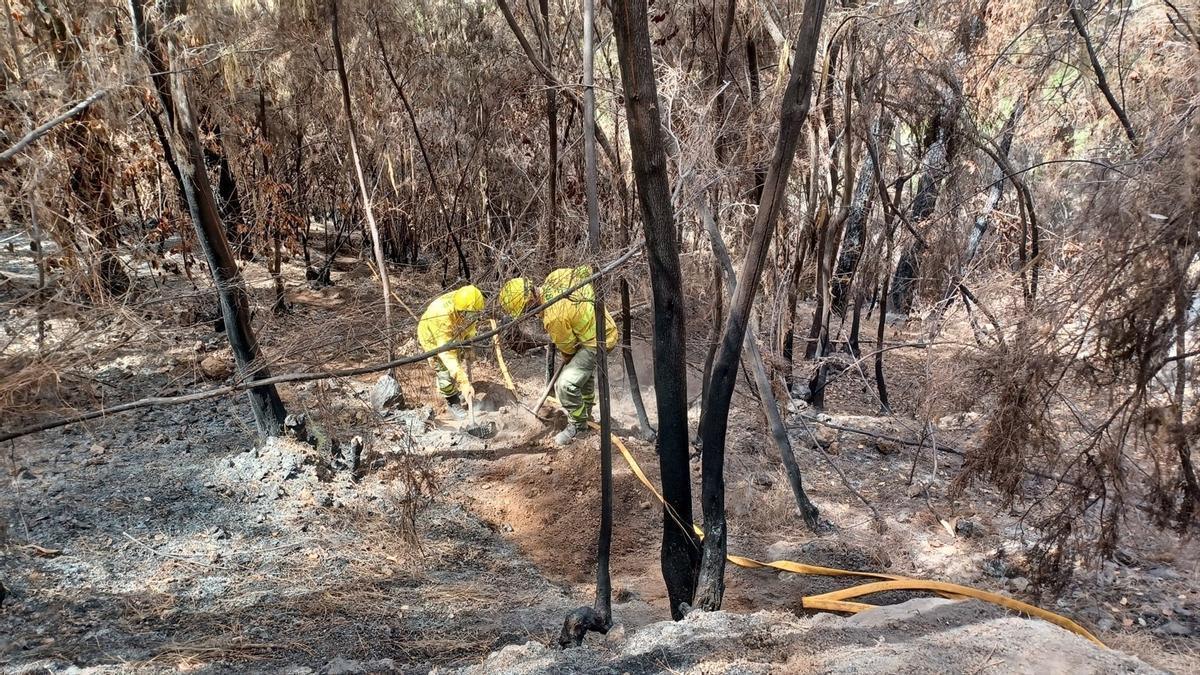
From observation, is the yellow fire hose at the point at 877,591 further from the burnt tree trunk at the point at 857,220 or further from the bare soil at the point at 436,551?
the burnt tree trunk at the point at 857,220

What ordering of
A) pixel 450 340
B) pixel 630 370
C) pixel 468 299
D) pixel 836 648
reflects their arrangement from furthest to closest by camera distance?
pixel 468 299 < pixel 630 370 < pixel 450 340 < pixel 836 648

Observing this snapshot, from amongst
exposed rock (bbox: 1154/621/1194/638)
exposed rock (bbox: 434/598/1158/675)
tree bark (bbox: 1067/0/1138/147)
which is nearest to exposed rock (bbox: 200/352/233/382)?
exposed rock (bbox: 434/598/1158/675)

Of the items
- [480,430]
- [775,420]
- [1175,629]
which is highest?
[775,420]

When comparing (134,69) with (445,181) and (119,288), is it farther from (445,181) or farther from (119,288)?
(445,181)

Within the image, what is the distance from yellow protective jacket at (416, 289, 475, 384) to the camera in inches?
245

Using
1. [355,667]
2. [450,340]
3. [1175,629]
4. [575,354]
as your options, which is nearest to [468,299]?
[450,340]

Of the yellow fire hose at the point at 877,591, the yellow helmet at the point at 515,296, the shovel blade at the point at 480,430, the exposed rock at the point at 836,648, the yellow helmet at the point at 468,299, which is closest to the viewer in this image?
the exposed rock at the point at 836,648

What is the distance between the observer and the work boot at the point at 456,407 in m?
8.05

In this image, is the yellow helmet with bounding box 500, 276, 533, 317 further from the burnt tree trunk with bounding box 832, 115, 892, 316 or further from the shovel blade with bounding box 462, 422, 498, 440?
the burnt tree trunk with bounding box 832, 115, 892, 316

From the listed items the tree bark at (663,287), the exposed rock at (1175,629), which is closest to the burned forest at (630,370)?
the tree bark at (663,287)

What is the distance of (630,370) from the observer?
7211mm

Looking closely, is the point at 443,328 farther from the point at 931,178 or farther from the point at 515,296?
the point at 931,178

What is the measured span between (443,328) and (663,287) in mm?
3539

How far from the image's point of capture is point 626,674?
310cm
